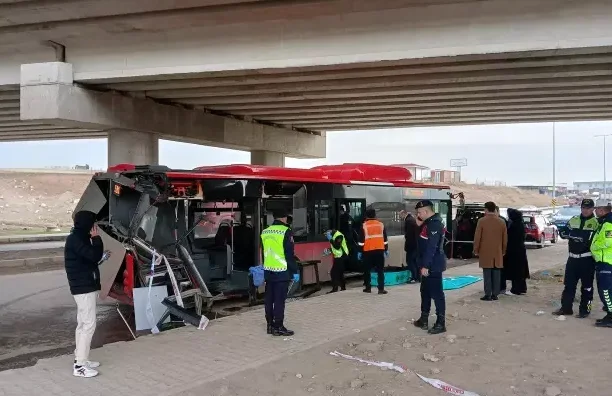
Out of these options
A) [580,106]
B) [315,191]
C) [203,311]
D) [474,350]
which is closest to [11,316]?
[203,311]

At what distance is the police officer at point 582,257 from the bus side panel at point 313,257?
16.4 feet

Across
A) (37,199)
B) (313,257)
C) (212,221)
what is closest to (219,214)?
(212,221)

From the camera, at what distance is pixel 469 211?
19.8 meters

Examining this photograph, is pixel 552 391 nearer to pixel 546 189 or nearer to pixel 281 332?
pixel 281 332

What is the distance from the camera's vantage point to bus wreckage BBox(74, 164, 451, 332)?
28.2ft

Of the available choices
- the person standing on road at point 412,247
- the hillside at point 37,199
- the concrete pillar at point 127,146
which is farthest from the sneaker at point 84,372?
the hillside at point 37,199

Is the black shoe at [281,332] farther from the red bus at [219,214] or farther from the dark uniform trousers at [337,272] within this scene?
the dark uniform trousers at [337,272]

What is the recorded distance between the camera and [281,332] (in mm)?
7387

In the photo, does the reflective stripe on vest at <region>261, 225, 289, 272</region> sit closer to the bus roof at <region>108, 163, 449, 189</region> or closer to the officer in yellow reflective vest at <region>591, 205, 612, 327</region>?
the bus roof at <region>108, 163, 449, 189</region>

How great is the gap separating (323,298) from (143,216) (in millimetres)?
3548

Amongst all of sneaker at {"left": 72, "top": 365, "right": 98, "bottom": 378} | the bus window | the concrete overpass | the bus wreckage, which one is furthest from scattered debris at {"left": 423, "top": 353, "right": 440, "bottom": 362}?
the concrete overpass

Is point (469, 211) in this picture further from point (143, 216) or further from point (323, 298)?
point (143, 216)

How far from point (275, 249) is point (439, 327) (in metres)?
2.48

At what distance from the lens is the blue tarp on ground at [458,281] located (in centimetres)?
1169
